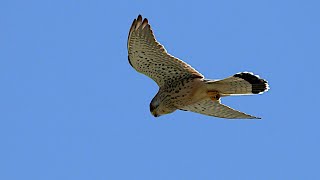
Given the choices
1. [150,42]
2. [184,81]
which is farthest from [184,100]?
[150,42]

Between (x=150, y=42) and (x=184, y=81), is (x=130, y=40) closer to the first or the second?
(x=150, y=42)

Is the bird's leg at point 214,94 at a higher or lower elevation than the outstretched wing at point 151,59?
lower

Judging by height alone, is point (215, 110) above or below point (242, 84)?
above

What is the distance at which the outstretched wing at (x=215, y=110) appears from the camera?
13.5m

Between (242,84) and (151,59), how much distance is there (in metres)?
1.47

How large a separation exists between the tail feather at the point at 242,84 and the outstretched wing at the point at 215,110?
20.8 inches

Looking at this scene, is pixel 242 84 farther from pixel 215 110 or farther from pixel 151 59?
pixel 151 59

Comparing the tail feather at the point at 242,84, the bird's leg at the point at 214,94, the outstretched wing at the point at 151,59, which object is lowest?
the tail feather at the point at 242,84

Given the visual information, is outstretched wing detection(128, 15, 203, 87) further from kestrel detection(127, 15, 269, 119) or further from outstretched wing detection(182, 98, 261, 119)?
outstretched wing detection(182, 98, 261, 119)

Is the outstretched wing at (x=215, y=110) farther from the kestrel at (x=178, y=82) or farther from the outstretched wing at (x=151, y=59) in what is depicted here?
the outstretched wing at (x=151, y=59)

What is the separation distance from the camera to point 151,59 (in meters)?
13.1

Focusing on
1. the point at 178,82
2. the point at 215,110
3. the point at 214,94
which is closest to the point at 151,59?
the point at 178,82

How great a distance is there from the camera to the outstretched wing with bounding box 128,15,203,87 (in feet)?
41.3

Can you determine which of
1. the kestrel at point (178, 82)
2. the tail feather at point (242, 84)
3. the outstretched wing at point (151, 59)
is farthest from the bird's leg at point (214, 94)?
the outstretched wing at point (151, 59)
